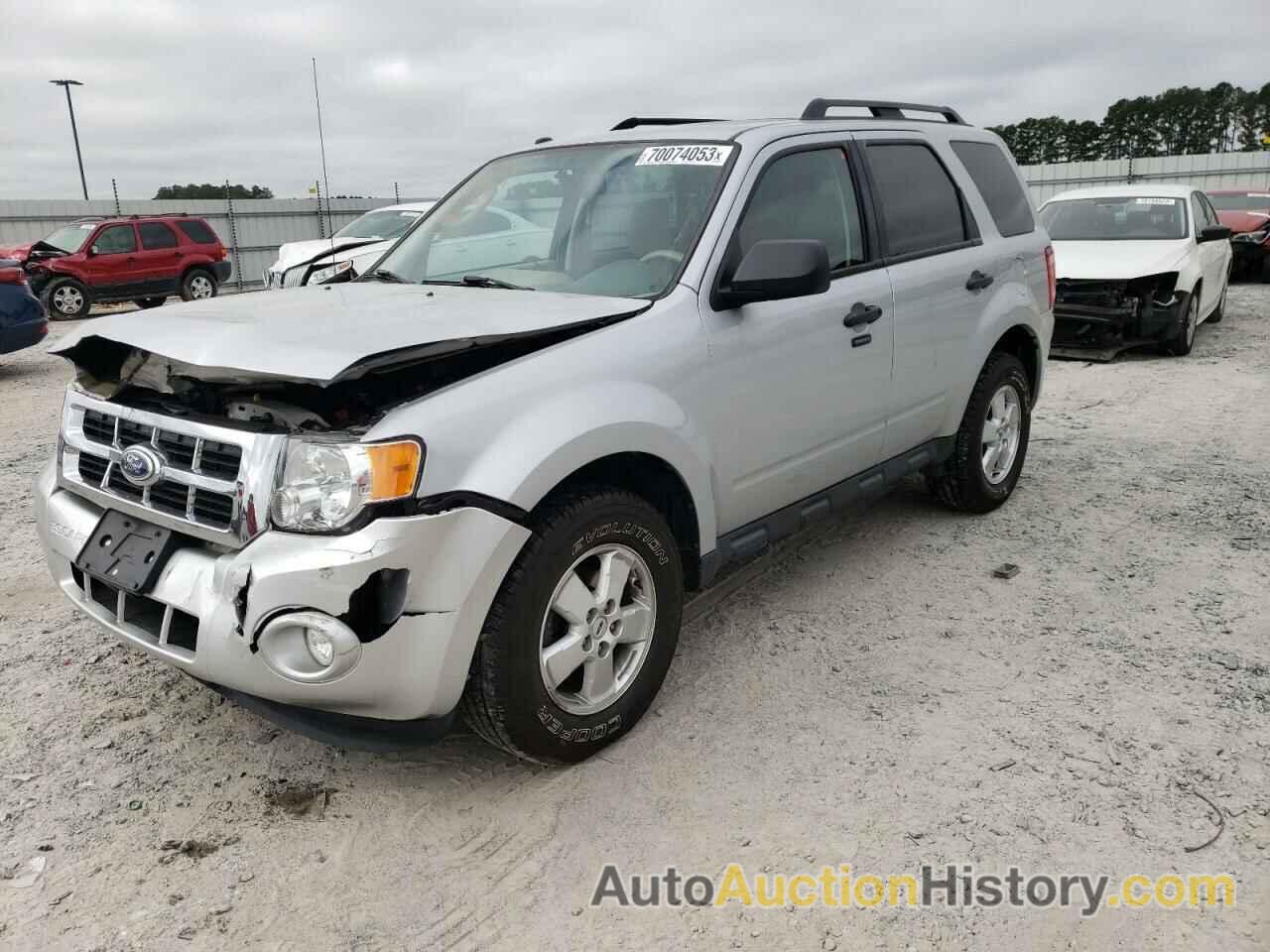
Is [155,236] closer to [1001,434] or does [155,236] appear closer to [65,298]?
[65,298]

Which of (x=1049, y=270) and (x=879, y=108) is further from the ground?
(x=879, y=108)

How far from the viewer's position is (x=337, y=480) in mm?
2414

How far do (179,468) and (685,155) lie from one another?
6.76ft

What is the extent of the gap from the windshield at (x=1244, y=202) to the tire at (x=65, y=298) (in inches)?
787

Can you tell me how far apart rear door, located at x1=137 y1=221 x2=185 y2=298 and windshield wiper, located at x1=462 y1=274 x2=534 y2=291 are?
16239 millimetres

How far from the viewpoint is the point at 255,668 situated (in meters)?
2.46

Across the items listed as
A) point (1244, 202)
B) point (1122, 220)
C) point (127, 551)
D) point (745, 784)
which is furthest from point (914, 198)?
point (1244, 202)

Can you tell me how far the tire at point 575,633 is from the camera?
8.62 ft

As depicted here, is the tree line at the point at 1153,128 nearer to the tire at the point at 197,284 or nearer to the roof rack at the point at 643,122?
the tire at the point at 197,284

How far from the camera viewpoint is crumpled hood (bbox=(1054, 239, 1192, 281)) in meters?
9.52

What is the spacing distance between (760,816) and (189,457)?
183 cm

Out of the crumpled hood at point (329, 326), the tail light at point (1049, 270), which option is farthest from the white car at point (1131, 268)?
the crumpled hood at point (329, 326)

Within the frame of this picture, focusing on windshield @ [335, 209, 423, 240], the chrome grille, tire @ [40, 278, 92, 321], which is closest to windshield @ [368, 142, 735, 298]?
the chrome grille

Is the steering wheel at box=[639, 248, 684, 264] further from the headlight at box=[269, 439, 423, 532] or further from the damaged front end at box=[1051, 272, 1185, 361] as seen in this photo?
the damaged front end at box=[1051, 272, 1185, 361]
